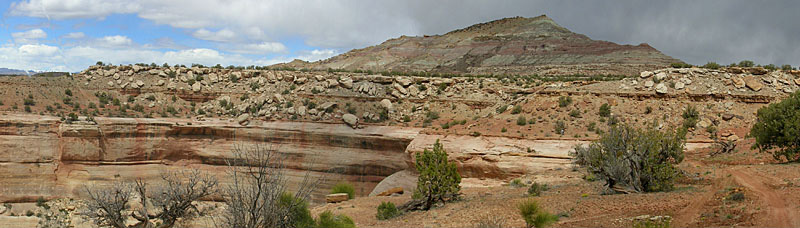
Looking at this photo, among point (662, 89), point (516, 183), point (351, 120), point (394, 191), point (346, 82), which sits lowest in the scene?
point (394, 191)

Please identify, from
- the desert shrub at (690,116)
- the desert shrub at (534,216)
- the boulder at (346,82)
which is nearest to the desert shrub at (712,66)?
the desert shrub at (690,116)

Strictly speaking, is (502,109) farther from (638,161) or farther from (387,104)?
(638,161)

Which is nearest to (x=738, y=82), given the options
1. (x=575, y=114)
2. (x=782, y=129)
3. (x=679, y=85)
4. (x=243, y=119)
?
(x=679, y=85)

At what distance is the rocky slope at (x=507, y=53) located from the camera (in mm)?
48625

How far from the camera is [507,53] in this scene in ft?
196

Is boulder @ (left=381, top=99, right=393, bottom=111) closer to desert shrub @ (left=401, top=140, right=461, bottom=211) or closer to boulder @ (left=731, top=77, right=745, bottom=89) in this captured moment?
desert shrub @ (left=401, top=140, right=461, bottom=211)

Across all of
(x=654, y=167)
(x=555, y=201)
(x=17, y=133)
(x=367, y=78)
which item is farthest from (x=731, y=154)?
(x=17, y=133)

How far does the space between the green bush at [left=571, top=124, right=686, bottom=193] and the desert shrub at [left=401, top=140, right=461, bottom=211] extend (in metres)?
4.45

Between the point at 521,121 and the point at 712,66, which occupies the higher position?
the point at 712,66

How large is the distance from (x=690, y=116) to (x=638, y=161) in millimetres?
12370

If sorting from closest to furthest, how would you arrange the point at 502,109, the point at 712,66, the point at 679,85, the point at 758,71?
the point at 679,85, the point at 758,71, the point at 712,66, the point at 502,109

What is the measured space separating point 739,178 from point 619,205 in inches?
164

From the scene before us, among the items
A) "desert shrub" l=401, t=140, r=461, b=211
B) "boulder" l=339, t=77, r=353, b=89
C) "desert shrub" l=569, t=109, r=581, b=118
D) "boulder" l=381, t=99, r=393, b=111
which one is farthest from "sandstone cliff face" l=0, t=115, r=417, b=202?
"desert shrub" l=401, t=140, r=461, b=211

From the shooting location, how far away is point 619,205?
531 inches
